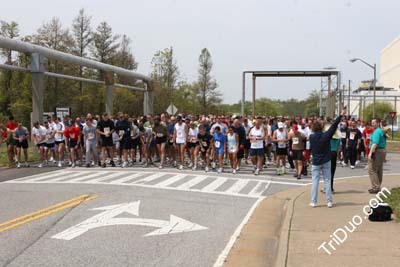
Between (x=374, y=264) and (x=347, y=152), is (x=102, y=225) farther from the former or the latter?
(x=347, y=152)

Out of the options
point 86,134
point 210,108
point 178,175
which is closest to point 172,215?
point 178,175

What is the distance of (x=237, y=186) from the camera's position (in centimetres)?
1352

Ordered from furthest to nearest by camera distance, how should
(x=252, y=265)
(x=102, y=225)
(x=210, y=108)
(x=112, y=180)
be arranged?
1. (x=210, y=108)
2. (x=112, y=180)
3. (x=102, y=225)
4. (x=252, y=265)

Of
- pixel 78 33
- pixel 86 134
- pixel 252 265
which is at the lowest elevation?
pixel 252 265

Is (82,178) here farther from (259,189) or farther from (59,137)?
(259,189)

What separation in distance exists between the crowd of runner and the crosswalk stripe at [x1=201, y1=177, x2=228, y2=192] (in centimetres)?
184

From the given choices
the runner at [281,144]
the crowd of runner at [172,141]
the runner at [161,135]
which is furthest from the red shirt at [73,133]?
the runner at [281,144]

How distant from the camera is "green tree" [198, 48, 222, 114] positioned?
64.3m

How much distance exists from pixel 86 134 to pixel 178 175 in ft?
13.6

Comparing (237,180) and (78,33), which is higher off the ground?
(78,33)

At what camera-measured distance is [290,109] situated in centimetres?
15325

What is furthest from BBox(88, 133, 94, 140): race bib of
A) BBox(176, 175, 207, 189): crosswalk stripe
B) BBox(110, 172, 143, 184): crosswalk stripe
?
BBox(176, 175, 207, 189): crosswalk stripe

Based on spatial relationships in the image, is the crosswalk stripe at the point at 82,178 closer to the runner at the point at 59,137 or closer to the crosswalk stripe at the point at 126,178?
the crosswalk stripe at the point at 126,178

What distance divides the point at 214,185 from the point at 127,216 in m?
4.93
